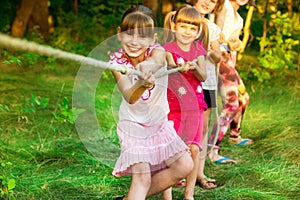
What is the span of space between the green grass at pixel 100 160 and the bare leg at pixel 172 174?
0.58 m

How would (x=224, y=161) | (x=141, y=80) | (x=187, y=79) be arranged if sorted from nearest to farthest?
(x=141, y=80) → (x=187, y=79) → (x=224, y=161)

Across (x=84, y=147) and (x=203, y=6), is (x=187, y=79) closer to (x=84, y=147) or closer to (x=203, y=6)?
(x=203, y=6)

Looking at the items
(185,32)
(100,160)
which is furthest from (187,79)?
(100,160)

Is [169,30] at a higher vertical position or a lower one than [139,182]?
higher

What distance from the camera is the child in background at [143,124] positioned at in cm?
282

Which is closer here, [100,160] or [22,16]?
[100,160]

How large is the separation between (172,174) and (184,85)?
23.6 inches

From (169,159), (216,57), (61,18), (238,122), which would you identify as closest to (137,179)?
(169,159)

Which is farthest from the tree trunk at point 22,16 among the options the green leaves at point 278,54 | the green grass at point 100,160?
the green leaves at point 278,54

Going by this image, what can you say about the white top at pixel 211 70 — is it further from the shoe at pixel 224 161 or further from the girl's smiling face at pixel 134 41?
the girl's smiling face at pixel 134 41

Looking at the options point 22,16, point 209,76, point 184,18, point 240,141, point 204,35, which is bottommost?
point 240,141

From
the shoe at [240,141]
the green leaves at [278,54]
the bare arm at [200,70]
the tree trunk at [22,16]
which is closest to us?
the bare arm at [200,70]

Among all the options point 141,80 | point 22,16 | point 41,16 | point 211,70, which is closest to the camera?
point 141,80

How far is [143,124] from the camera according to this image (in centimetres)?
287
